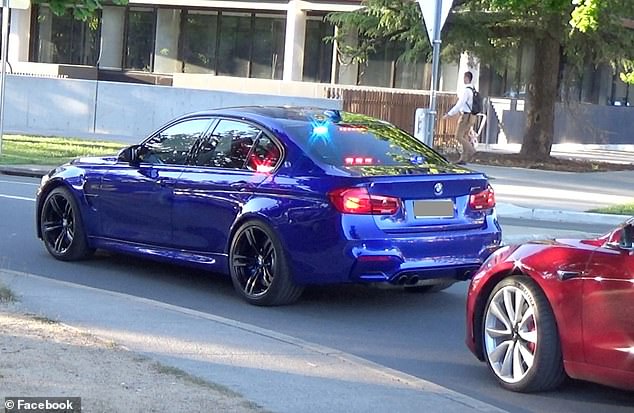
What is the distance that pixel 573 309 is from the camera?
713 centimetres

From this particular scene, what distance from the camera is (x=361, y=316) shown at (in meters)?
9.83

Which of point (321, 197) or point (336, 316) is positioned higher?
point (321, 197)

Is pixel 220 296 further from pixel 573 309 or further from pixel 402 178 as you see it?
pixel 573 309

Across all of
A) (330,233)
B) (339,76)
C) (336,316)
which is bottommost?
(336,316)

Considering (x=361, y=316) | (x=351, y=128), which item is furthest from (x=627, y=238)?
(x=351, y=128)

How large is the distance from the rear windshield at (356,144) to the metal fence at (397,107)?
652 inches

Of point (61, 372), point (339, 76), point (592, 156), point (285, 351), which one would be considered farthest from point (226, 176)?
point (339, 76)

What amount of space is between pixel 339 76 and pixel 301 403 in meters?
33.7

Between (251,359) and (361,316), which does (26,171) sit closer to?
(361,316)

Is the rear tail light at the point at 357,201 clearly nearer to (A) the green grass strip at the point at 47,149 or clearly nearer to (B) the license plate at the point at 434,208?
(B) the license plate at the point at 434,208

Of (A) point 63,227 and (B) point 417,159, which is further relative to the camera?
(A) point 63,227

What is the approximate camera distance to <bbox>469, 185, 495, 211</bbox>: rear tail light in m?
9.86

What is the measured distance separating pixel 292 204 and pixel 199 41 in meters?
34.1

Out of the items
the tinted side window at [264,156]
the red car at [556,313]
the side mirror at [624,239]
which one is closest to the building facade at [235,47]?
the tinted side window at [264,156]
